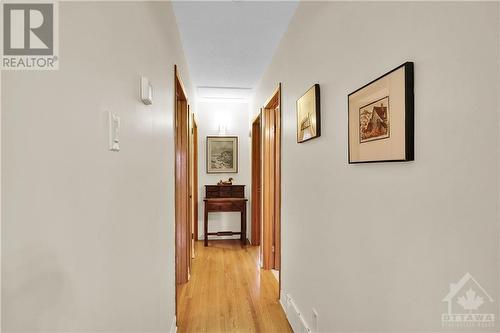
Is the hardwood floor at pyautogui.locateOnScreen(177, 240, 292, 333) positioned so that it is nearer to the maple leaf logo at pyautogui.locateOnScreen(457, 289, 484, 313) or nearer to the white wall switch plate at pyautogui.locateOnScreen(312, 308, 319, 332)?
the white wall switch plate at pyautogui.locateOnScreen(312, 308, 319, 332)

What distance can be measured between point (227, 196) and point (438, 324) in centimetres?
419

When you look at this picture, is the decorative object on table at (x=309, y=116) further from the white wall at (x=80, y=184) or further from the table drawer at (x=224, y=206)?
the table drawer at (x=224, y=206)

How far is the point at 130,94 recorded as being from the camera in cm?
Result: 121

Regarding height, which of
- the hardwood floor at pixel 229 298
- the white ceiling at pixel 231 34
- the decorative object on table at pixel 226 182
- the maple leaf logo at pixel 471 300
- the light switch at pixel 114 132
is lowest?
the hardwood floor at pixel 229 298

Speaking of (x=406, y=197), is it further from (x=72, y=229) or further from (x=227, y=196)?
(x=227, y=196)

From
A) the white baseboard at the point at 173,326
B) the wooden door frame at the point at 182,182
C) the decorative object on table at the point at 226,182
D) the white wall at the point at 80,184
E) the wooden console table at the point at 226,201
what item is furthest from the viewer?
the decorative object on table at the point at 226,182

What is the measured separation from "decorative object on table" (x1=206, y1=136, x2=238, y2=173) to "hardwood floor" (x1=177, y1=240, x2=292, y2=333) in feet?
4.92

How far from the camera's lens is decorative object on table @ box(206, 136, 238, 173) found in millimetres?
5133

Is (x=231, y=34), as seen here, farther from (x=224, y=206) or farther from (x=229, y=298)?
(x=224, y=206)

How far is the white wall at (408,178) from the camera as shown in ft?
2.43

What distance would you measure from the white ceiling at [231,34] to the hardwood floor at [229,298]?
238 cm

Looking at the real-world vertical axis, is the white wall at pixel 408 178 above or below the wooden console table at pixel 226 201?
above

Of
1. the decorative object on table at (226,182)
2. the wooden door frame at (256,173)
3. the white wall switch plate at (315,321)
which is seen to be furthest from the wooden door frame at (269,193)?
the white wall switch plate at (315,321)

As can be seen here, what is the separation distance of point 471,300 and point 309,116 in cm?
135
